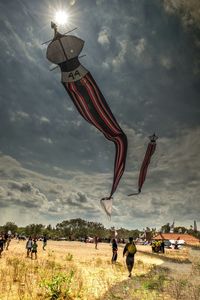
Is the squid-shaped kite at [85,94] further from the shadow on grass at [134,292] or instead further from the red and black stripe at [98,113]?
the shadow on grass at [134,292]

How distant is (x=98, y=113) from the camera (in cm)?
686

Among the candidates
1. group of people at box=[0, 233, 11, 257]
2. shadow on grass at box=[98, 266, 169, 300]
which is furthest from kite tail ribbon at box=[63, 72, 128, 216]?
group of people at box=[0, 233, 11, 257]

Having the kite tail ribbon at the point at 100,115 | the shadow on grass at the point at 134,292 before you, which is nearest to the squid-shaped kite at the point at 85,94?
the kite tail ribbon at the point at 100,115

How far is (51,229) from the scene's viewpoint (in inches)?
6762

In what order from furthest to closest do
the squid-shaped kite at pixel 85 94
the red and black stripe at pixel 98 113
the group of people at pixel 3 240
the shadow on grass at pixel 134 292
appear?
the group of people at pixel 3 240
the shadow on grass at pixel 134 292
the red and black stripe at pixel 98 113
the squid-shaped kite at pixel 85 94

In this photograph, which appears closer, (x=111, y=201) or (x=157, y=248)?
(x=111, y=201)

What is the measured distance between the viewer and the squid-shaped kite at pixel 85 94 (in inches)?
243

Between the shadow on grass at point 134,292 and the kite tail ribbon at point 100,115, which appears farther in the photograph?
the shadow on grass at point 134,292

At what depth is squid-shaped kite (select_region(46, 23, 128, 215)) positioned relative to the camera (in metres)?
6.17

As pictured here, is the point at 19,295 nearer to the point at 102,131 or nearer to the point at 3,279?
the point at 3,279

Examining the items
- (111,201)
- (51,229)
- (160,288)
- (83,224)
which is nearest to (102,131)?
(111,201)

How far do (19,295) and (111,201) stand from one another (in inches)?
201

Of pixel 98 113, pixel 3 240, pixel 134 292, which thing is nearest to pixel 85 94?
pixel 98 113

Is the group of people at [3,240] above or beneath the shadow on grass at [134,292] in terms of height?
above
